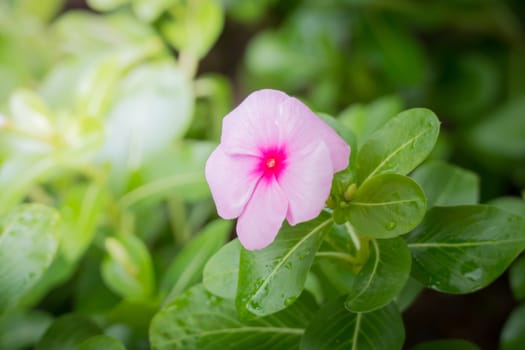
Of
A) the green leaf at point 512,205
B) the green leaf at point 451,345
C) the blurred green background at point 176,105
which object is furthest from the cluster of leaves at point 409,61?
the green leaf at point 451,345

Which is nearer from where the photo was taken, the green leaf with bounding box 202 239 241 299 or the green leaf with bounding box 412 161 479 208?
the green leaf with bounding box 202 239 241 299

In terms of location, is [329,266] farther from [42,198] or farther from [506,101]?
[506,101]

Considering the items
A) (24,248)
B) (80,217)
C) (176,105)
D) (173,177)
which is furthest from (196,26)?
(24,248)

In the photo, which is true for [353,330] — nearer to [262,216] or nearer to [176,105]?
[262,216]

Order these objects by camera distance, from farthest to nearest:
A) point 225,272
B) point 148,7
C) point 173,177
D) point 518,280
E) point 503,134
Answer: point 503,134 < point 148,7 < point 173,177 < point 518,280 < point 225,272

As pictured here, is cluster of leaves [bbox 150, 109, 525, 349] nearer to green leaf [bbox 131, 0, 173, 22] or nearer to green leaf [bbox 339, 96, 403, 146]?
green leaf [bbox 339, 96, 403, 146]

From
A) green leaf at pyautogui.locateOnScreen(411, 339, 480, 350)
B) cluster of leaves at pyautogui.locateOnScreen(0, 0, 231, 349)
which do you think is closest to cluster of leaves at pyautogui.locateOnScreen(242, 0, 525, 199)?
cluster of leaves at pyautogui.locateOnScreen(0, 0, 231, 349)
